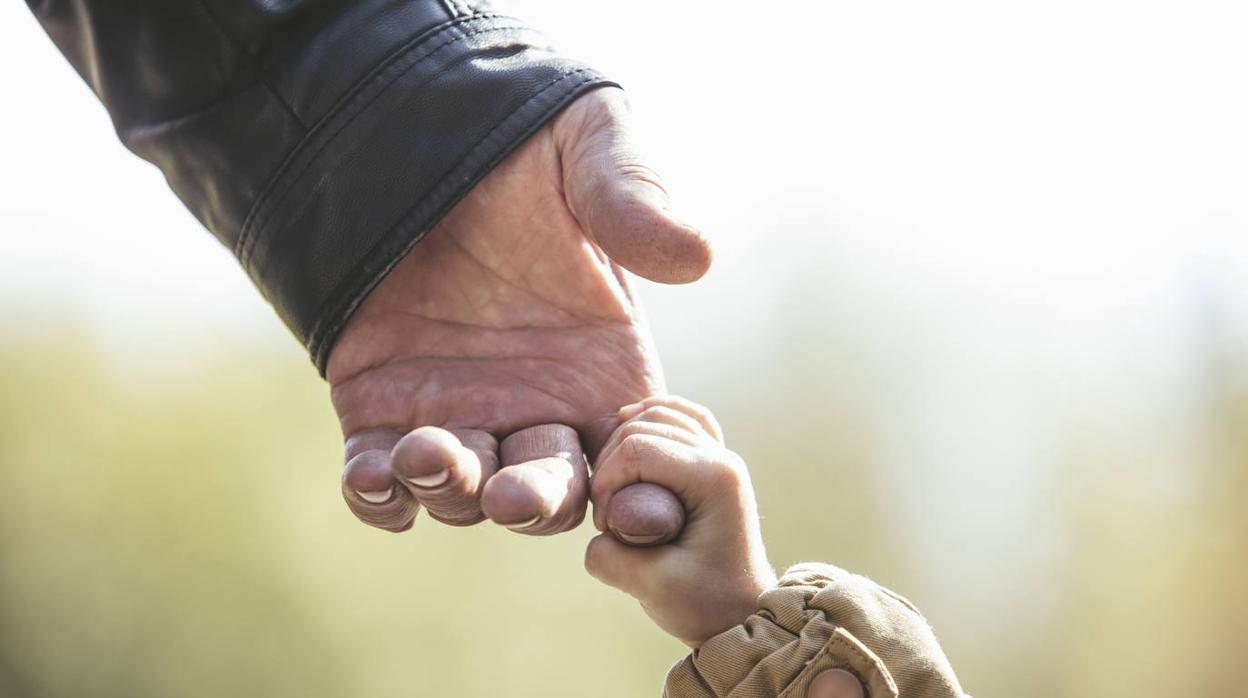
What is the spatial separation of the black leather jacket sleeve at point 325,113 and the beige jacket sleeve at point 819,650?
462 mm

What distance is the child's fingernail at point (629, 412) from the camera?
0.99m

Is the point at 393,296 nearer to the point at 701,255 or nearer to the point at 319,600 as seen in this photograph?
the point at 701,255

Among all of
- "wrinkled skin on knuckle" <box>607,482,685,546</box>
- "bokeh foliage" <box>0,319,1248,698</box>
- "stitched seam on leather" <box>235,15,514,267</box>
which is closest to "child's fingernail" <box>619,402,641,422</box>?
"wrinkled skin on knuckle" <box>607,482,685,546</box>

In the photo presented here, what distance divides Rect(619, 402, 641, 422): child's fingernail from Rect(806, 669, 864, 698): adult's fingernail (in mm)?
280

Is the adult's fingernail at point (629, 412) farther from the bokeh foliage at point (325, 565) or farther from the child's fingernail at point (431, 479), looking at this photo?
the bokeh foliage at point (325, 565)

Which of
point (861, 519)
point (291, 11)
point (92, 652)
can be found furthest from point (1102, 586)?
point (291, 11)

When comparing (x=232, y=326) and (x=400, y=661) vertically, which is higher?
(x=232, y=326)

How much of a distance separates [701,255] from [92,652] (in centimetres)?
464

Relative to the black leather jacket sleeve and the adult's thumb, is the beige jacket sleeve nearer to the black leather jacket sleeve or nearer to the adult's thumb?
the adult's thumb

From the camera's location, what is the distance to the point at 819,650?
82 centimetres

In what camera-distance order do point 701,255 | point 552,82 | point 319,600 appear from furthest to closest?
point 319,600
point 552,82
point 701,255

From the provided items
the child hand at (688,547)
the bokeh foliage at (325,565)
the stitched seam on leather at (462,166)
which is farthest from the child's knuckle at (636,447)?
the bokeh foliage at (325,565)

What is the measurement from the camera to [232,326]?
4.67 meters

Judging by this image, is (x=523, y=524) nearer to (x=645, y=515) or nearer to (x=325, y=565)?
(x=645, y=515)
